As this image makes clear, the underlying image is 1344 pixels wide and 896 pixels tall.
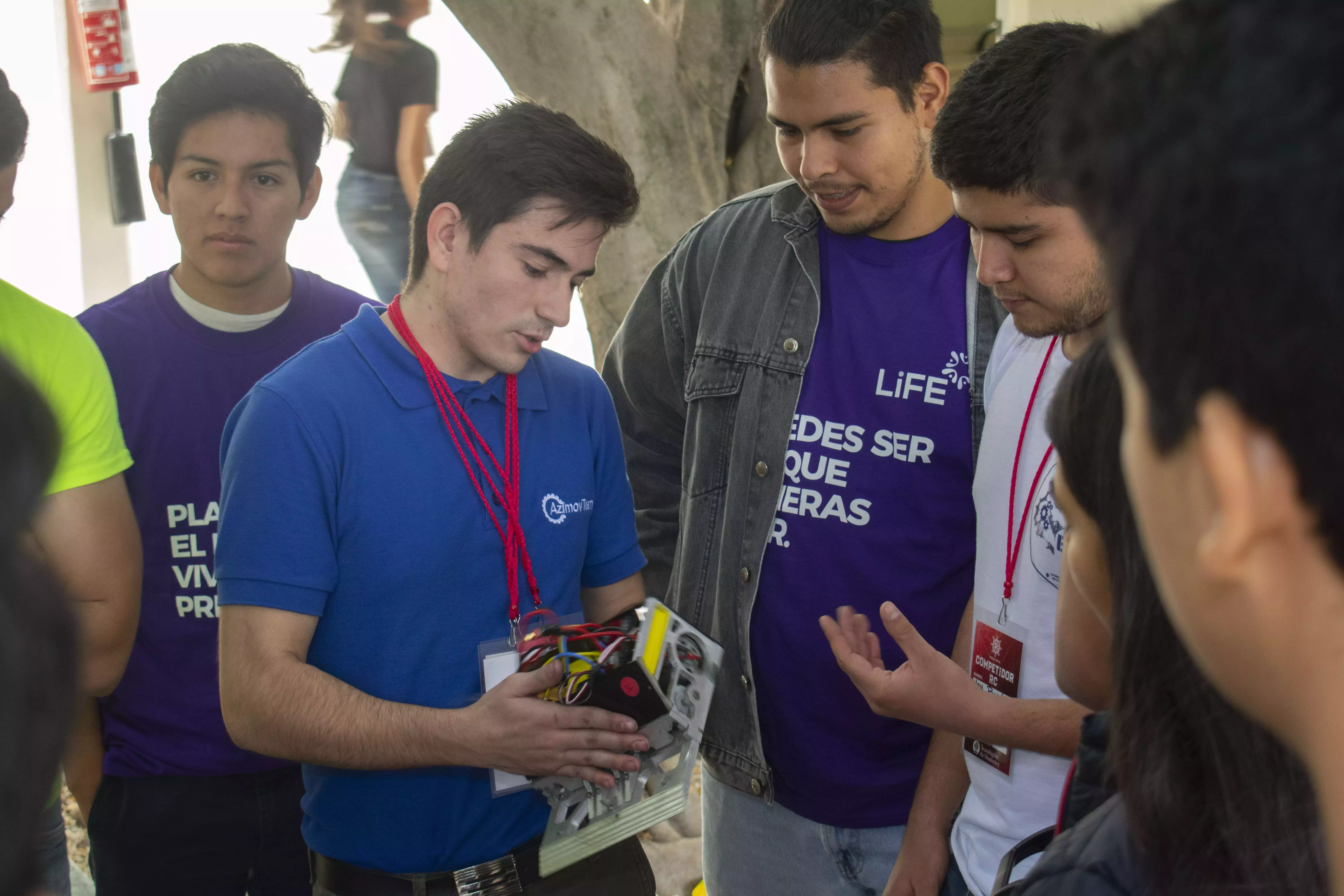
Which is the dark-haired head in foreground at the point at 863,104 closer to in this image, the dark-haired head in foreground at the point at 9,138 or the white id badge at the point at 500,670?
the white id badge at the point at 500,670

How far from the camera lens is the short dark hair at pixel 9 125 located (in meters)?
1.73

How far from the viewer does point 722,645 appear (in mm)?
2045

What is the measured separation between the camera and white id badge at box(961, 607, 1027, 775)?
1.53 metres

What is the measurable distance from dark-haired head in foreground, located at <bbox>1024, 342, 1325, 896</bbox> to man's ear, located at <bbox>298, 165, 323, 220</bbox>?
2.09 m

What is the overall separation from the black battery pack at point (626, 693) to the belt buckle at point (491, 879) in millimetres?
337

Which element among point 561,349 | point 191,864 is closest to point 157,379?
point 191,864

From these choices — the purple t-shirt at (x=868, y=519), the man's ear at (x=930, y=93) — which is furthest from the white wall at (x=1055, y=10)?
the purple t-shirt at (x=868, y=519)

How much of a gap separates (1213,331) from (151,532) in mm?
2112

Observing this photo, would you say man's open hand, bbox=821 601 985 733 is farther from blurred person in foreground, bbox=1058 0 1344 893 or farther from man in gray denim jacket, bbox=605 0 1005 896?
blurred person in foreground, bbox=1058 0 1344 893

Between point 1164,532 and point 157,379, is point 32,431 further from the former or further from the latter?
point 157,379

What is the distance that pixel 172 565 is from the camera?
83.4 inches

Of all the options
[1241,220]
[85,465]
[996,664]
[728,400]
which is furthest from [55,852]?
[1241,220]

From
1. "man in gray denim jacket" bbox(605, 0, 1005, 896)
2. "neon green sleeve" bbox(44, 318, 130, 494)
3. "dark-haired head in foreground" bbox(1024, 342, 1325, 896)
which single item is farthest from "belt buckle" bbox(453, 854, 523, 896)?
"dark-haired head in foreground" bbox(1024, 342, 1325, 896)

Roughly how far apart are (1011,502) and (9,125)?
180 centimetres
